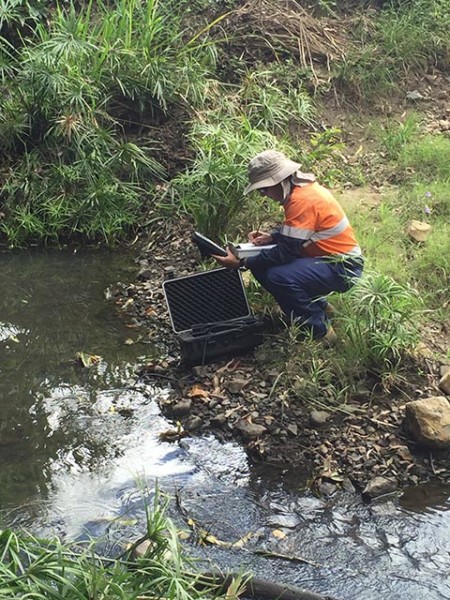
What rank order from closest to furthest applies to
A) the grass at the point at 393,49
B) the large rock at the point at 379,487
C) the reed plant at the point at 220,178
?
the large rock at the point at 379,487, the reed plant at the point at 220,178, the grass at the point at 393,49

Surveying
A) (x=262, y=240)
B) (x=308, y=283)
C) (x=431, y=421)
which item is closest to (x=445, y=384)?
(x=431, y=421)

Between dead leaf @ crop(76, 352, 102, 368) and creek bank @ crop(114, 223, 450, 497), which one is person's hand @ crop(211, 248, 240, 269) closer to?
creek bank @ crop(114, 223, 450, 497)

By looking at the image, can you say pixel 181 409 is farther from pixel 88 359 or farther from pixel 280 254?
pixel 280 254

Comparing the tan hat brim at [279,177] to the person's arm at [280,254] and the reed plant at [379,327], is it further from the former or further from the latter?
the reed plant at [379,327]

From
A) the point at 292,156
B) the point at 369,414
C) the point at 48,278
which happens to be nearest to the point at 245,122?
the point at 292,156

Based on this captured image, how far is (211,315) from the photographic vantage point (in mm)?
5012

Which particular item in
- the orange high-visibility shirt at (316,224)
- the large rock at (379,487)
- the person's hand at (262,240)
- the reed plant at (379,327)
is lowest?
the large rock at (379,487)

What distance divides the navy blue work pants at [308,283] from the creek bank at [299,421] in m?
0.24

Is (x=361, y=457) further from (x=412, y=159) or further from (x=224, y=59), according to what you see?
(x=224, y=59)

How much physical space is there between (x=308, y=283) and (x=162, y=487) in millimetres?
1568

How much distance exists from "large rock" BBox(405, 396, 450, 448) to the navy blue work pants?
88cm

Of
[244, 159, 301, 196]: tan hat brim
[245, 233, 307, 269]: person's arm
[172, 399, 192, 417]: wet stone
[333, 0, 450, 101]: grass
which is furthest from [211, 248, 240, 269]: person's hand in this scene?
[333, 0, 450, 101]: grass

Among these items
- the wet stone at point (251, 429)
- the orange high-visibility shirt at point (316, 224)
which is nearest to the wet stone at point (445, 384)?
the orange high-visibility shirt at point (316, 224)

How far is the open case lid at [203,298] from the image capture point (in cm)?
498
